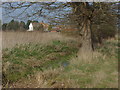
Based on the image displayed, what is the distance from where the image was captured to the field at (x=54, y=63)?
1.01 metres

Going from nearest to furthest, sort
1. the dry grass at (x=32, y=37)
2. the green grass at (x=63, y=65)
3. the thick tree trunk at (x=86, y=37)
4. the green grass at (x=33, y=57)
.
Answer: the green grass at (x=63, y=65) → the thick tree trunk at (x=86, y=37) → the dry grass at (x=32, y=37) → the green grass at (x=33, y=57)

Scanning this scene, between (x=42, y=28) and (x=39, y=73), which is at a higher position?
(x=42, y=28)

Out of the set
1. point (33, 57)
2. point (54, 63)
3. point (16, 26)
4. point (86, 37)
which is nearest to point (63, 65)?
point (54, 63)

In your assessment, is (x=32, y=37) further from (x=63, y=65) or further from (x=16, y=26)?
(x=63, y=65)

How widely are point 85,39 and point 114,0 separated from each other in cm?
55

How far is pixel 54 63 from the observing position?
1.48m

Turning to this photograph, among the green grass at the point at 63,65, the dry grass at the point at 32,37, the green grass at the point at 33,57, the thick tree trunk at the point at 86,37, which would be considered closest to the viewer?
the green grass at the point at 63,65

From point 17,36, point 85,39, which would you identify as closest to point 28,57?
point 17,36

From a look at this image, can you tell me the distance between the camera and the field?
3.33ft

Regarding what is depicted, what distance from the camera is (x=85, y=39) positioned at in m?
1.37

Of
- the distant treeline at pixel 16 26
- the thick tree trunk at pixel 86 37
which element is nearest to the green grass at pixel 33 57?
the thick tree trunk at pixel 86 37

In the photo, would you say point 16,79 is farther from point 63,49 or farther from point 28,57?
point 63,49

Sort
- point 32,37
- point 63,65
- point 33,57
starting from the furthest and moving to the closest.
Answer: point 33,57
point 32,37
point 63,65

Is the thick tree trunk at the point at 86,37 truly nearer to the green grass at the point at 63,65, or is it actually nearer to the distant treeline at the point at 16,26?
the green grass at the point at 63,65
